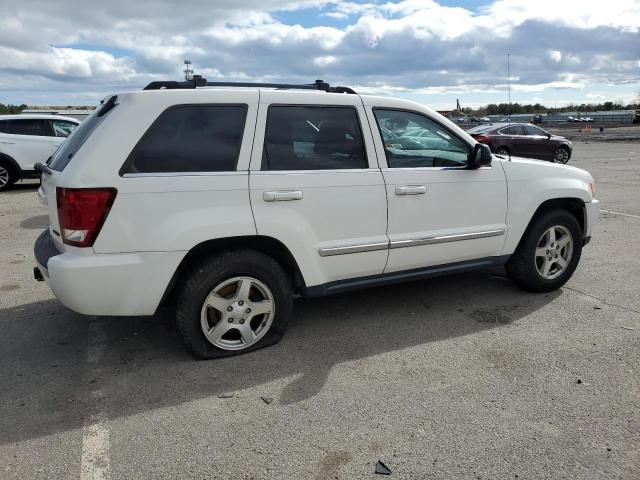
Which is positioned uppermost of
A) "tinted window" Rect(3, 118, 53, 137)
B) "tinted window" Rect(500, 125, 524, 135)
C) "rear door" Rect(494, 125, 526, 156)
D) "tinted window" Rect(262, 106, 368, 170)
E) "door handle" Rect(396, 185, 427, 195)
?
"tinted window" Rect(3, 118, 53, 137)

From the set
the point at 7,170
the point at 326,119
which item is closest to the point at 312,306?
the point at 326,119

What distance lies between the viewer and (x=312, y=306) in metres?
4.75

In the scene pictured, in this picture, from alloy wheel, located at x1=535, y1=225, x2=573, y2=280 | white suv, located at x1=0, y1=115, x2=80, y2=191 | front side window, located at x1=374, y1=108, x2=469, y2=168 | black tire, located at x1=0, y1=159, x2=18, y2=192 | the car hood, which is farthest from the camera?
black tire, located at x1=0, y1=159, x2=18, y2=192

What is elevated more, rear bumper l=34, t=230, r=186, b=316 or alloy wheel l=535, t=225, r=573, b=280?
rear bumper l=34, t=230, r=186, b=316

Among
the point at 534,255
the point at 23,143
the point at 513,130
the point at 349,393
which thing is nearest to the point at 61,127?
the point at 23,143

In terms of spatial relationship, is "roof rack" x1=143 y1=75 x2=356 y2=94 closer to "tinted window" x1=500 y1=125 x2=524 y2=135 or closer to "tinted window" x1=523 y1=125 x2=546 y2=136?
"tinted window" x1=500 y1=125 x2=524 y2=135

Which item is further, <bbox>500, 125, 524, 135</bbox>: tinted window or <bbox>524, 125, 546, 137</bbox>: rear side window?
<bbox>524, 125, 546, 137</bbox>: rear side window

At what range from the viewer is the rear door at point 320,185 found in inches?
141

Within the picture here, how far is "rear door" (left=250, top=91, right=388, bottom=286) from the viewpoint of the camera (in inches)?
141

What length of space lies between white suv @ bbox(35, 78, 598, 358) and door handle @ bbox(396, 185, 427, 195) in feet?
0.05

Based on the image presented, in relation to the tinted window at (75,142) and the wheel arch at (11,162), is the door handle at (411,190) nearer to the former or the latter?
the tinted window at (75,142)

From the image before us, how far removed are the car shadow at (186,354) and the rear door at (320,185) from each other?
21.5 inches

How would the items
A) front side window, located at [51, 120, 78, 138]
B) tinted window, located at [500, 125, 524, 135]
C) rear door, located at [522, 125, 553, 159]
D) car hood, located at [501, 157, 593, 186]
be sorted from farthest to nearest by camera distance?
rear door, located at [522, 125, 553, 159] < tinted window, located at [500, 125, 524, 135] < front side window, located at [51, 120, 78, 138] < car hood, located at [501, 157, 593, 186]

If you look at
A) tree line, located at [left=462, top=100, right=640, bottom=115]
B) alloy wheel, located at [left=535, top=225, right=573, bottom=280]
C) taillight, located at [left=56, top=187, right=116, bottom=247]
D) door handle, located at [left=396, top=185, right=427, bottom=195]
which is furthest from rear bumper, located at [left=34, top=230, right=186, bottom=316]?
tree line, located at [left=462, top=100, right=640, bottom=115]
